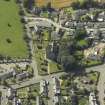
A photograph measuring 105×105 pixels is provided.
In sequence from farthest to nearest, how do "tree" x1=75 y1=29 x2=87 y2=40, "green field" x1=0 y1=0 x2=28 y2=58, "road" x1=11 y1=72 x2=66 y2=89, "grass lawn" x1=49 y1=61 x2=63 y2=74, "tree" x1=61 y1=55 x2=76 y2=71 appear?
"tree" x1=75 y1=29 x2=87 y2=40, "green field" x1=0 y1=0 x2=28 y2=58, "grass lawn" x1=49 y1=61 x2=63 y2=74, "tree" x1=61 y1=55 x2=76 y2=71, "road" x1=11 y1=72 x2=66 y2=89

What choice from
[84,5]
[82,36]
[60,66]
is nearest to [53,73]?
[60,66]

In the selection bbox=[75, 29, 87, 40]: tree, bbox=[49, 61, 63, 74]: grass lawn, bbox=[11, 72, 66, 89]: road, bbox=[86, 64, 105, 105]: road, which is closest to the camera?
bbox=[86, 64, 105, 105]: road

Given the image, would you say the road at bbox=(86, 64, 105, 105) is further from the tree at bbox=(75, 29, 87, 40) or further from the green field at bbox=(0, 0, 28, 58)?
the green field at bbox=(0, 0, 28, 58)

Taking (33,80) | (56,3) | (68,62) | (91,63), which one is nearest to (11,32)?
(56,3)

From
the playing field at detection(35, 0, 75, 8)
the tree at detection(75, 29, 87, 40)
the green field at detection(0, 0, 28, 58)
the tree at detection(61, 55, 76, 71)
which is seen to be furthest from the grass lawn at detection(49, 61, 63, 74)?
the playing field at detection(35, 0, 75, 8)

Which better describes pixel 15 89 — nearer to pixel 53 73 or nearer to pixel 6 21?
pixel 53 73

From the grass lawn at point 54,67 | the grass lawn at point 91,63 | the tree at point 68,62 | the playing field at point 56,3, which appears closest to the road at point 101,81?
the grass lawn at point 91,63

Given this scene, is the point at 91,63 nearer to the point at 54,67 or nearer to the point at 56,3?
the point at 54,67

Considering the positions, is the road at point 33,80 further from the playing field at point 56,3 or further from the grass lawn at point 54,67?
the playing field at point 56,3

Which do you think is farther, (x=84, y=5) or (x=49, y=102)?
(x=84, y=5)
